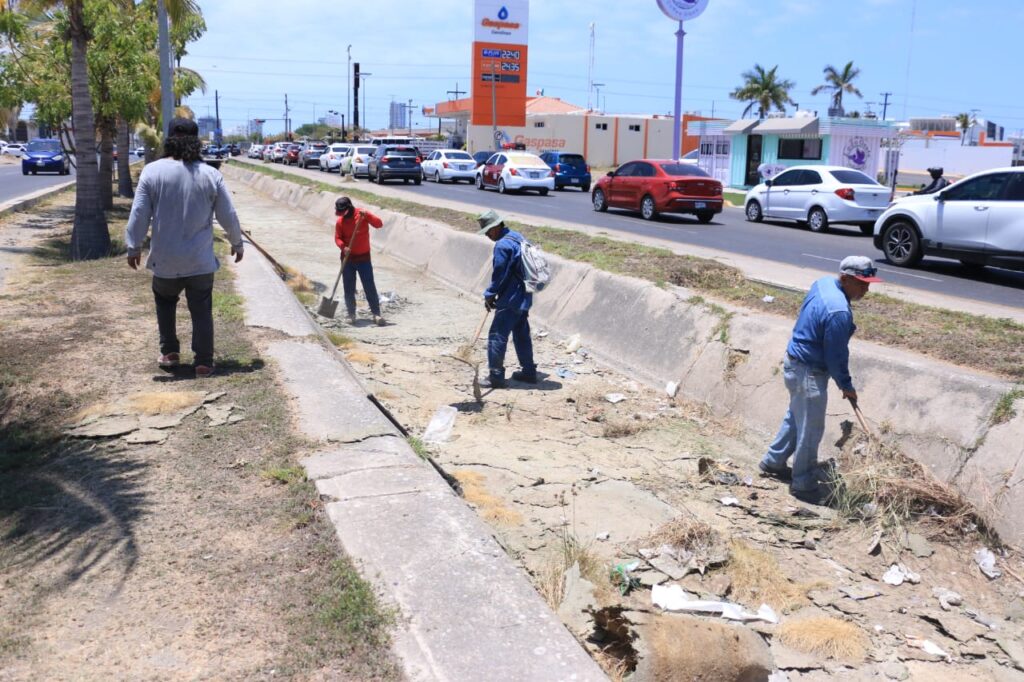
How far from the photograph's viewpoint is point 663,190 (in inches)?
849

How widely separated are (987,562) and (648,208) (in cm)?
1780

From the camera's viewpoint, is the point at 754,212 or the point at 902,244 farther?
the point at 754,212

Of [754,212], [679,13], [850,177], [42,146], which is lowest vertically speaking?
[754,212]

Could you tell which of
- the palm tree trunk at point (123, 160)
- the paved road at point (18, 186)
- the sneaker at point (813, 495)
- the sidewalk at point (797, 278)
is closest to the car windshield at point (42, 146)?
the paved road at point (18, 186)

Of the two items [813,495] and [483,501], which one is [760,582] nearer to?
[813,495]

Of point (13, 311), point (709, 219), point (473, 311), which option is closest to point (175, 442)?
point (13, 311)

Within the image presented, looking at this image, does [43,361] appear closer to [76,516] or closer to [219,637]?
[76,516]

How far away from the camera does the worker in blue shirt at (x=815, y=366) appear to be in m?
5.50

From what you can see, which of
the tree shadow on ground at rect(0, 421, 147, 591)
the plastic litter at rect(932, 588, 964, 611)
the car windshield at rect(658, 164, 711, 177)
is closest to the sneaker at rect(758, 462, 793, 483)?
the plastic litter at rect(932, 588, 964, 611)

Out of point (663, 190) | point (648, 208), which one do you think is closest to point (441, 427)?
point (663, 190)

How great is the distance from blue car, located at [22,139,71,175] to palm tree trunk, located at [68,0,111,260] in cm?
3131

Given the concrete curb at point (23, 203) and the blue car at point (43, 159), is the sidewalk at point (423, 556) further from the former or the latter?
the blue car at point (43, 159)

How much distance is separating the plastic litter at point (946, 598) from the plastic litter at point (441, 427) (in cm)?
349

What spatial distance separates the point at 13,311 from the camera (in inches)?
345
